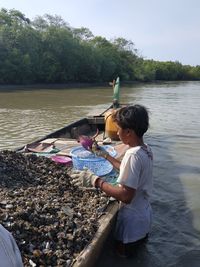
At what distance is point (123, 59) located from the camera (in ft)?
225

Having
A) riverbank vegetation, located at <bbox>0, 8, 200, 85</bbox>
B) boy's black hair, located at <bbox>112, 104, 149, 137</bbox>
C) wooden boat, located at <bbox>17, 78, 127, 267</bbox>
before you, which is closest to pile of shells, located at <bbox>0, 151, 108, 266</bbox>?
wooden boat, located at <bbox>17, 78, 127, 267</bbox>

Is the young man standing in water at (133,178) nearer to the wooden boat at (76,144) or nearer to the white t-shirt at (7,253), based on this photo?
the wooden boat at (76,144)

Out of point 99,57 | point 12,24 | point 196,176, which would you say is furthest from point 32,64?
point 196,176

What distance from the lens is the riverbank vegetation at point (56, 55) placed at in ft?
145

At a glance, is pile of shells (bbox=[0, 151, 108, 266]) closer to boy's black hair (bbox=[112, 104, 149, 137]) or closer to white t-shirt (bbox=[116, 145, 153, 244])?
white t-shirt (bbox=[116, 145, 153, 244])

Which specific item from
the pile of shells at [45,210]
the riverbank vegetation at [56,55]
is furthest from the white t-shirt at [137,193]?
the riverbank vegetation at [56,55]

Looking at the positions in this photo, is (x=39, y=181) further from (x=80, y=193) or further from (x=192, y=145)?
(x=192, y=145)

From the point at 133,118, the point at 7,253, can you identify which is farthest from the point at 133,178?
the point at 7,253

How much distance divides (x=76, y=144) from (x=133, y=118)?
3.48m

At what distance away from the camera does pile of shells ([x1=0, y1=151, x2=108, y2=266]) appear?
129 inches

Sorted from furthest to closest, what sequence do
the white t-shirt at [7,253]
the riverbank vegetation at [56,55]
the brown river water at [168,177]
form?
the riverbank vegetation at [56,55]
the brown river water at [168,177]
the white t-shirt at [7,253]

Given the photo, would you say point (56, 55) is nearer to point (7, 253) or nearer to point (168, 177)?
point (168, 177)

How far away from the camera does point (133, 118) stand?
336 cm

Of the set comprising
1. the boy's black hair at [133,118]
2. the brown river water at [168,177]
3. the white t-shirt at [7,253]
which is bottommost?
the brown river water at [168,177]
